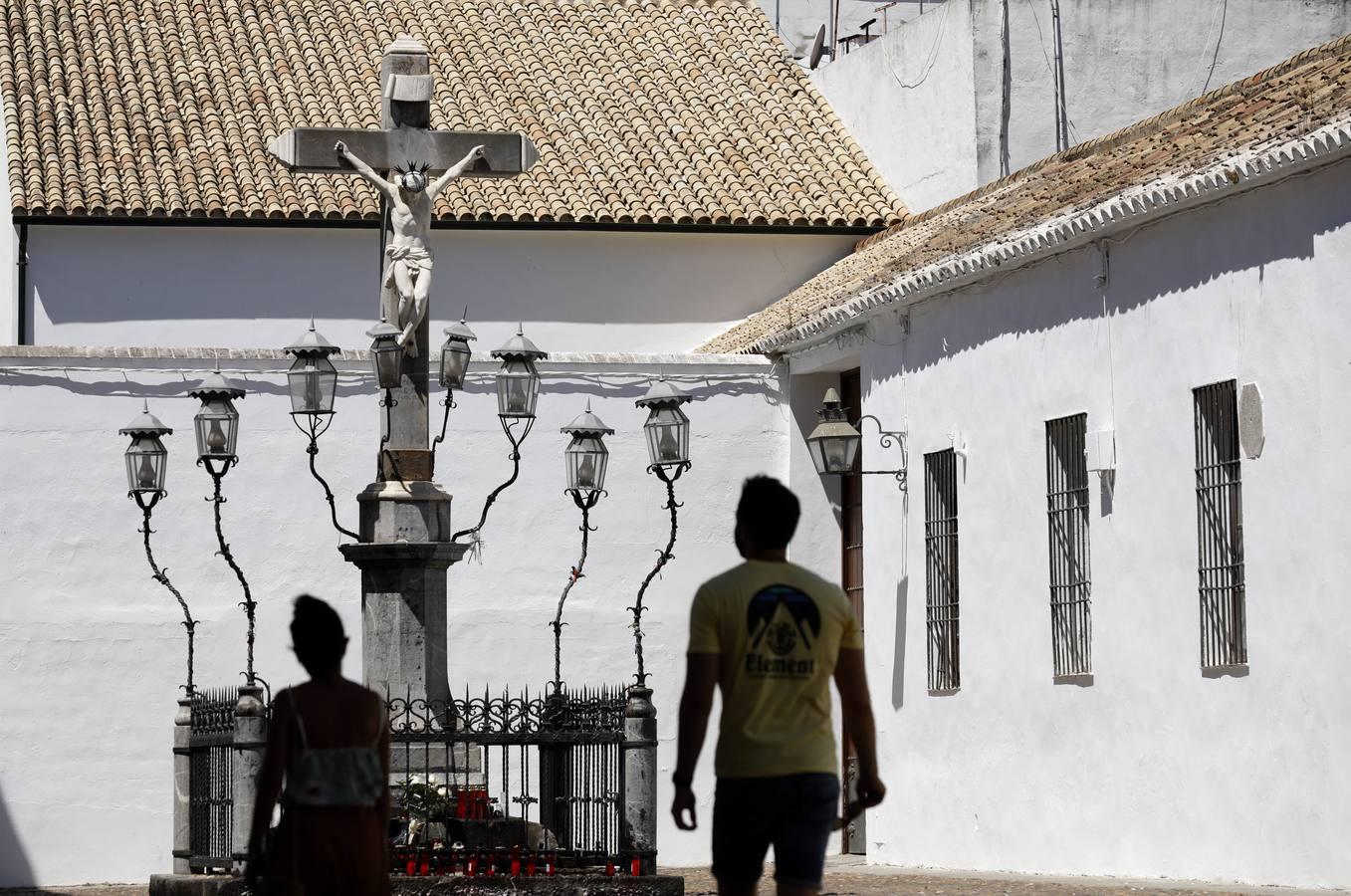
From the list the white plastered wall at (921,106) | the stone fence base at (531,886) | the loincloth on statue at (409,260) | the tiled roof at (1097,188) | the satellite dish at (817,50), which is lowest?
the stone fence base at (531,886)

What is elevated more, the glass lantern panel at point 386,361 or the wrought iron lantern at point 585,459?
the glass lantern panel at point 386,361

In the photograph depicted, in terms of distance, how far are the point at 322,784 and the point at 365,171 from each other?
6299mm

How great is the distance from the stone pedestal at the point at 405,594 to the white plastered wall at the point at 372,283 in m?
10.1

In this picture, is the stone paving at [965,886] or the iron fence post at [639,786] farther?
the stone paving at [965,886]

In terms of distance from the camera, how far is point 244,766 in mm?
12008

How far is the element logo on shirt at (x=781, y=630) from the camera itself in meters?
6.51

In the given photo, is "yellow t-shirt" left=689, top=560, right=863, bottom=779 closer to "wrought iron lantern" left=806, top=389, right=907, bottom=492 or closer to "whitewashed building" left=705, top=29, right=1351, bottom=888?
"whitewashed building" left=705, top=29, right=1351, bottom=888

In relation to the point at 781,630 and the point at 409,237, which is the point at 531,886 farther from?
the point at 781,630

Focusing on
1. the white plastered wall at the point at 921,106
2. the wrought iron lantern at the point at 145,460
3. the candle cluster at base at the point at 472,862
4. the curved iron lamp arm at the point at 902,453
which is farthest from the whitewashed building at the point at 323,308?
the candle cluster at base at the point at 472,862

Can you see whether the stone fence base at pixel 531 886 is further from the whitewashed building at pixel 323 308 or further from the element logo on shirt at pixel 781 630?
the whitewashed building at pixel 323 308

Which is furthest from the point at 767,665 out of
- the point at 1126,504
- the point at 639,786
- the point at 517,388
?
the point at 1126,504

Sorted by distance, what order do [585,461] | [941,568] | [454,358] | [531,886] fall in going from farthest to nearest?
[941,568] → [585,461] → [454,358] → [531,886]

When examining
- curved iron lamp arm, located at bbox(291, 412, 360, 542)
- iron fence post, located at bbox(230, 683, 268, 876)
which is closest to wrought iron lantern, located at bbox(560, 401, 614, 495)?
curved iron lamp arm, located at bbox(291, 412, 360, 542)

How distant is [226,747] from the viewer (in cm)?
1262
